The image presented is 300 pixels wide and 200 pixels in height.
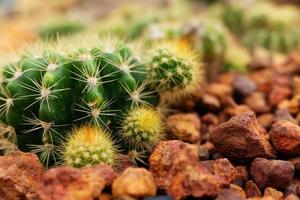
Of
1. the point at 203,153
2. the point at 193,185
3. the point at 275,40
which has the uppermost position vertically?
→ the point at 193,185

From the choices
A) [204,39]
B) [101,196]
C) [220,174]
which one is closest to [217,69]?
[204,39]

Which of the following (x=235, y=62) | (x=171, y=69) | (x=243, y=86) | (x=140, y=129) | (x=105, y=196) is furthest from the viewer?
(x=235, y=62)

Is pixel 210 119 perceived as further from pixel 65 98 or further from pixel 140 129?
pixel 65 98

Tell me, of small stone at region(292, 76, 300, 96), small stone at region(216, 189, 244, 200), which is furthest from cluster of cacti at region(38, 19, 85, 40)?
small stone at region(216, 189, 244, 200)

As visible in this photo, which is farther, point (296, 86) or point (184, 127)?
point (296, 86)

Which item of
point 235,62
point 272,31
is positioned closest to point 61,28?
point 272,31

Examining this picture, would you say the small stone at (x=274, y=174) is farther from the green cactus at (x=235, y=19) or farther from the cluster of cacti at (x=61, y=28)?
the cluster of cacti at (x=61, y=28)

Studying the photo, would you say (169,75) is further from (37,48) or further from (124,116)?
(37,48)
